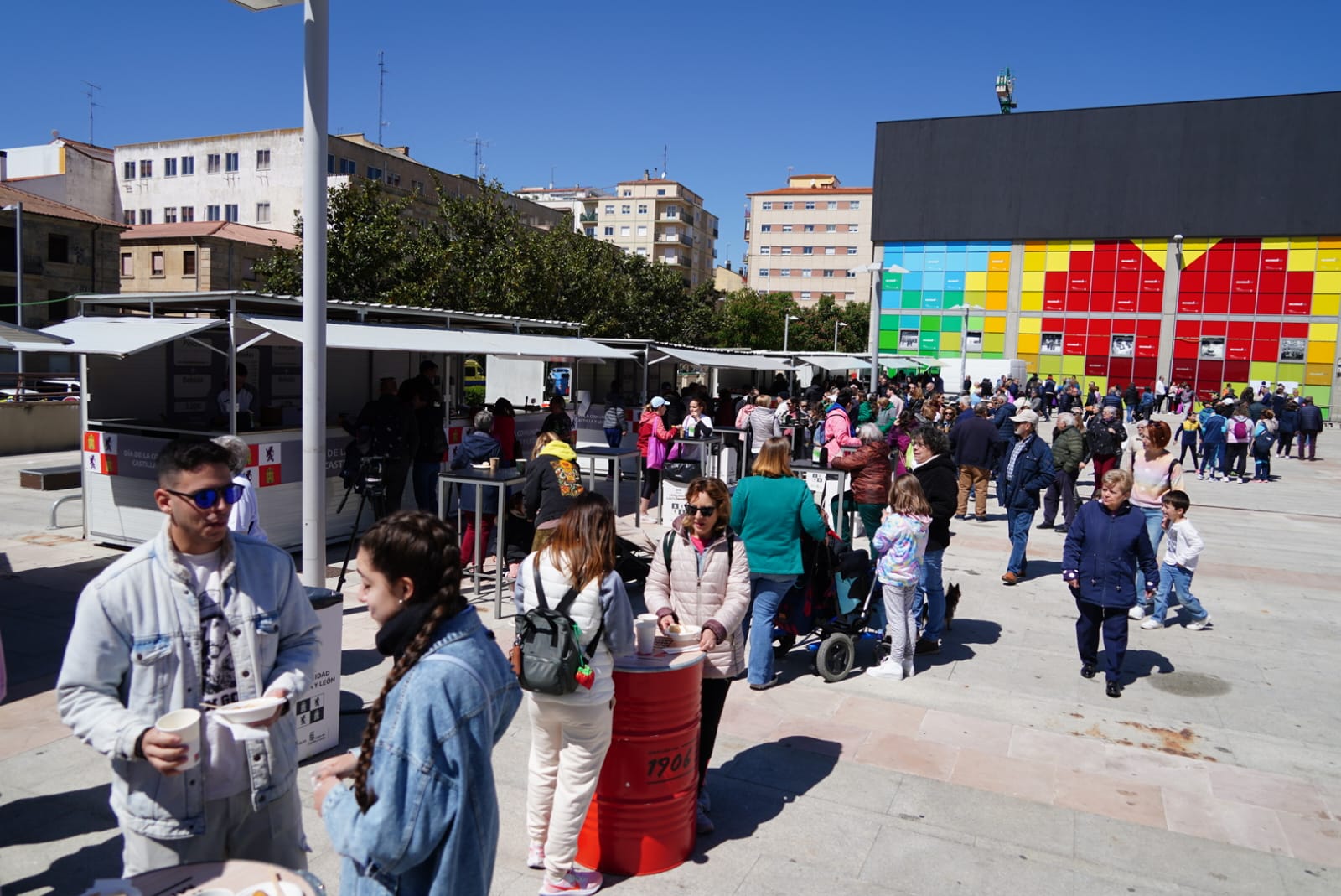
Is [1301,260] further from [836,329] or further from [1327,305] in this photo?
[836,329]

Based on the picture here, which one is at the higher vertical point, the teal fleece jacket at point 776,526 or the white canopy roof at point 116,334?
the white canopy roof at point 116,334

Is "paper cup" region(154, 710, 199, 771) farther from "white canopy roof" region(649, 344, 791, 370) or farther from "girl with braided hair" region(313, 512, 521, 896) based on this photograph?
"white canopy roof" region(649, 344, 791, 370)

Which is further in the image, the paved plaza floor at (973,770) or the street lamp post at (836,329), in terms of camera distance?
the street lamp post at (836,329)

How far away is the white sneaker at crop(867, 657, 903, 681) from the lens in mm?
6945

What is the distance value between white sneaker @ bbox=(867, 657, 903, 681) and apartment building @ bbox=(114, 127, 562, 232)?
55.7m

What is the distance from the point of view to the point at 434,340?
11031 millimetres

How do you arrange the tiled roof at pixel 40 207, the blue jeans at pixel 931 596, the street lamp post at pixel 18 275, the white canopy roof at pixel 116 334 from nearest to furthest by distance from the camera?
1. the blue jeans at pixel 931 596
2. the white canopy roof at pixel 116 334
3. the street lamp post at pixel 18 275
4. the tiled roof at pixel 40 207

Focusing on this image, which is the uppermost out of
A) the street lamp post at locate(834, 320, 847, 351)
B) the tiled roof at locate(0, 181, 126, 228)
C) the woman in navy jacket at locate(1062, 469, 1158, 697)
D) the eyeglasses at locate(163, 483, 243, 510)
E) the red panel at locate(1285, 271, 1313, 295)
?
the tiled roof at locate(0, 181, 126, 228)

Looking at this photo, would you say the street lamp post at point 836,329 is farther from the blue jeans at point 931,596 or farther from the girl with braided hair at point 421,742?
the girl with braided hair at point 421,742

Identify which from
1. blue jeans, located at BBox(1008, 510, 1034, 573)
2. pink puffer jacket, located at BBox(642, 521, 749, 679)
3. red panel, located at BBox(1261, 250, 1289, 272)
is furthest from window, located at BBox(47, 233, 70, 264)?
red panel, located at BBox(1261, 250, 1289, 272)

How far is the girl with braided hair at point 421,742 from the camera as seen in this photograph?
85.5 inches

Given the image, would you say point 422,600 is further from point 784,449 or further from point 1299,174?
point 1299,174

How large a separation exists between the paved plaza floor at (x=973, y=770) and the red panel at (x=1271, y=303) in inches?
1786

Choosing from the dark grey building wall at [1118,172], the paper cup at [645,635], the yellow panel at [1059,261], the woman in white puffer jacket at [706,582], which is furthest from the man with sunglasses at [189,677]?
the dark grey building wall at [1118,172]
